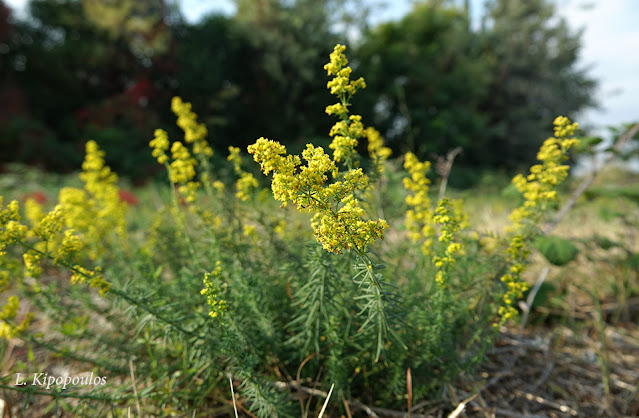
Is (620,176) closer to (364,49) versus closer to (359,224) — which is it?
(364,49)

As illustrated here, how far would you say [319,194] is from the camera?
1.28 m

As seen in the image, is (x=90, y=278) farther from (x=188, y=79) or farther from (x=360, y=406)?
(x=188, y=79)

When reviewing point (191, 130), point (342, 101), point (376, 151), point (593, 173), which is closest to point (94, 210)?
point (191, 130)

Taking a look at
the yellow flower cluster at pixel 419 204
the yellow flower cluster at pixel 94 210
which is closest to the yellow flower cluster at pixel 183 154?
the yellow flower cluster at pixel 94 210

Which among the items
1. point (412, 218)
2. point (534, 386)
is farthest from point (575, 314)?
point (412, 218)

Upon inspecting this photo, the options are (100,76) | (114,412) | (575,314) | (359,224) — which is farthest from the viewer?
(100,76)

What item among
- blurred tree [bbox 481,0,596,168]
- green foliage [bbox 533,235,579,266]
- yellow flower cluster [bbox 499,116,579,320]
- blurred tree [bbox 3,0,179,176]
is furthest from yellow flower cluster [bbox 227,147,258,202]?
blurred tree [bbox 481,0,596,168]

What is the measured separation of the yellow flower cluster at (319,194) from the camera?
1.24m

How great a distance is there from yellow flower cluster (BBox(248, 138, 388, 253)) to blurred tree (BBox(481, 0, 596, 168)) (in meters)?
21.0

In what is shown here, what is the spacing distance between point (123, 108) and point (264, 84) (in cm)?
570

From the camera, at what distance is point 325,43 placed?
1516 centimetres

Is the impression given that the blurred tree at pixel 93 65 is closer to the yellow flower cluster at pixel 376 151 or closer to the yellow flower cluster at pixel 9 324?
the yellow flower cluster at pixel 9 324

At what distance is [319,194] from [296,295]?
32.4 inches

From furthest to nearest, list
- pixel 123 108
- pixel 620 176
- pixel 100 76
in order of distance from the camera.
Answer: pixel 100 76, pixel 123 108, pixel 620 176
